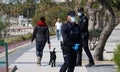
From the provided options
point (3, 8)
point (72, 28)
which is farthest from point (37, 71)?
point (3, 8)

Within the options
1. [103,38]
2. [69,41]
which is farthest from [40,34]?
[69,41]

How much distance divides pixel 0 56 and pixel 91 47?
6580mm

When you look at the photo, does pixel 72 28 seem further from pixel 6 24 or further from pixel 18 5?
pixel 18 5

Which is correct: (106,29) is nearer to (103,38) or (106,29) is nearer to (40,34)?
(103,38)

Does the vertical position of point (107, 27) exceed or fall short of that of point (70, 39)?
it falls short

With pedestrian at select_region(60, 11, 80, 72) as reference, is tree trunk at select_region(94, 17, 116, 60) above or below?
below

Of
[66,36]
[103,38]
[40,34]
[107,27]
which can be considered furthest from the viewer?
[103,38]

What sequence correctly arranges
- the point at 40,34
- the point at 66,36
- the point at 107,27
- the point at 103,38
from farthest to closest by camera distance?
the point at 103,38 → the point at 107,27 → the point at 40,34 → the point at 66,36

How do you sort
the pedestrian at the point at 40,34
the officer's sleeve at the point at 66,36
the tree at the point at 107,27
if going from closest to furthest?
the officer's sleeve at the point at 66,36 → the pedestrian at the point at 40,34 → the tree at the point at 107,27

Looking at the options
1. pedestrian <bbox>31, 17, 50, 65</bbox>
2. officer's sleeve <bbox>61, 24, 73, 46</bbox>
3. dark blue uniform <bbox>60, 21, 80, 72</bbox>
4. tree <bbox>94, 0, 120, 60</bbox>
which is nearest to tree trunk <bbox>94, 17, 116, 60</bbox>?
tree <bbox>94, 0, 120, 60</bbox>

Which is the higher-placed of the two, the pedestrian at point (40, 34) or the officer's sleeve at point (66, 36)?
the officer's sleeve at point (66, 36)

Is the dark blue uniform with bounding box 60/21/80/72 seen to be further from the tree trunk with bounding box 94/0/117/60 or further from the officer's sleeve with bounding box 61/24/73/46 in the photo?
the tree trunk with bounding box 94/0/117/60

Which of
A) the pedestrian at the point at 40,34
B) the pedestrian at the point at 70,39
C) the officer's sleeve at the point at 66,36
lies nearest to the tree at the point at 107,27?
the pedestrian at the point at 40,34

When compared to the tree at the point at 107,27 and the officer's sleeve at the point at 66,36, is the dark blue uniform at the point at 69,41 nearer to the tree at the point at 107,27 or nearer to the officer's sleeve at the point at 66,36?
the officer's sleeve at the point at 66,36
